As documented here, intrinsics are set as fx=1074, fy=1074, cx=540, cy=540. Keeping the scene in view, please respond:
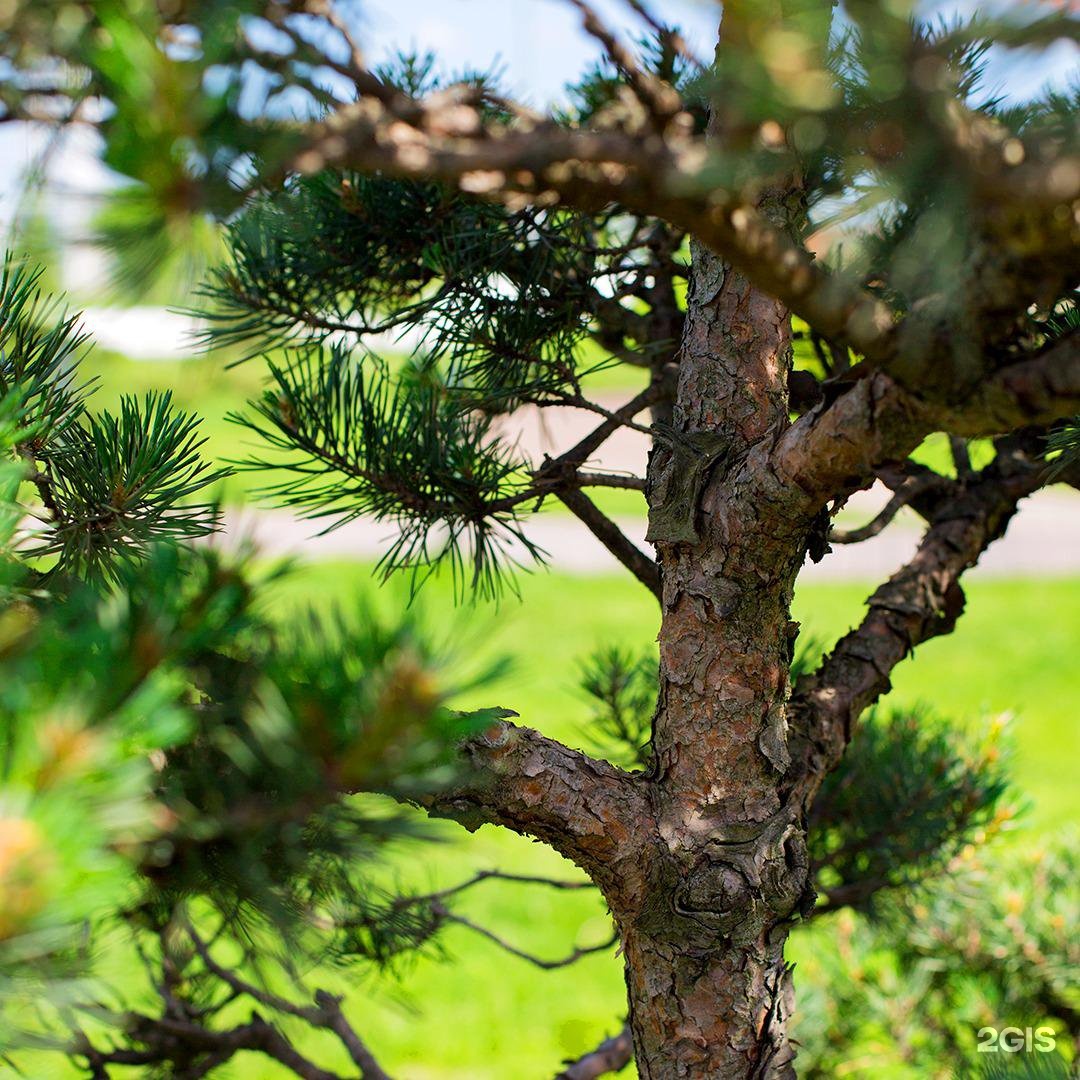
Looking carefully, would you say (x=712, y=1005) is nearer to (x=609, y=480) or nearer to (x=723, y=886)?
(x=723, y=886)

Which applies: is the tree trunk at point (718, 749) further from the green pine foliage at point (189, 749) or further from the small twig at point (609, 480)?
the green pine foliage at point (189, 749)

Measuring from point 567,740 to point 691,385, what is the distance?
4.80ft

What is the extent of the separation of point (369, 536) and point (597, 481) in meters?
3.67

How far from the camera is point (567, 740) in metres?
1.91

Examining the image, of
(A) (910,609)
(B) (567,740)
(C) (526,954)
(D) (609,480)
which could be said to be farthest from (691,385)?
(B) (567,740)

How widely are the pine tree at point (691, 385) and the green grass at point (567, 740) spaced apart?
0.27ft

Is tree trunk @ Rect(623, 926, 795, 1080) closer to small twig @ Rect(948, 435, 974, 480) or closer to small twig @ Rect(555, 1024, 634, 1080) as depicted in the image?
small twig @ Rect(555, 1024, 634, 1080)

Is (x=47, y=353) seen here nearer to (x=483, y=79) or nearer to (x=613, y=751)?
(x=483, y=79)

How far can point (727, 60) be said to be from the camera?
0.26m

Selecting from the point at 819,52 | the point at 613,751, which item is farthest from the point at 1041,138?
the point at 613,751

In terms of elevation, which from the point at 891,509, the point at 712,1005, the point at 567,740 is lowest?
the point at 712,1005

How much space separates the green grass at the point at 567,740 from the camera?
0.99 meters

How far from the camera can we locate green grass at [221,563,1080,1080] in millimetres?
987

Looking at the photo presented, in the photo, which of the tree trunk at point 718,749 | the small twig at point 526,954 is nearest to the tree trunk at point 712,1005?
the tree trunk at point 718,749
